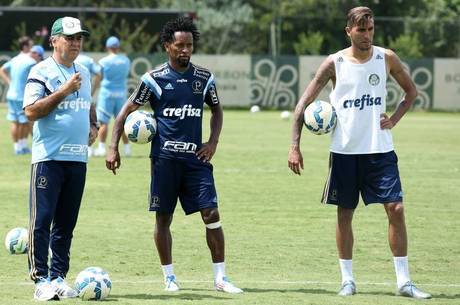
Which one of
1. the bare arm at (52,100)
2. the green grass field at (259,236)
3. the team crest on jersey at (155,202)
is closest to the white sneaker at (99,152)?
the green grass field at (259,236)

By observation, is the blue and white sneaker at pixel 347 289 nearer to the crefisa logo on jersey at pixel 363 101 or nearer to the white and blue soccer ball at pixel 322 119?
the white and blue soccer ball at pixel 322 119

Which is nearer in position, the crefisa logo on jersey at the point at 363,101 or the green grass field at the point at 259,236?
the crefisa logo on jersey at the point at 363,101

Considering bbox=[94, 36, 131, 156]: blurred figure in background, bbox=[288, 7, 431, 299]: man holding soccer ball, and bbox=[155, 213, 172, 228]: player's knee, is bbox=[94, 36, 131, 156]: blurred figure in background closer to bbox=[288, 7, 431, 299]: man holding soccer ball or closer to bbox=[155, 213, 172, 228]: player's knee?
bbox=[155, 213, 172, 228]: player's knee

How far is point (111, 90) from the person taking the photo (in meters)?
23.2

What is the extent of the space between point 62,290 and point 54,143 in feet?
3.87

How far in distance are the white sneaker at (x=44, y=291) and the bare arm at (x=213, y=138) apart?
173 cm

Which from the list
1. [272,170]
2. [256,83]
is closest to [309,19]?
[256,83]

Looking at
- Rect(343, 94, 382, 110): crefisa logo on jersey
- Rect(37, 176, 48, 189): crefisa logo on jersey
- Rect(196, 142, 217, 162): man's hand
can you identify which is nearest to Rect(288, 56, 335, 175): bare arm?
Rect(343, 94, 382, 110): crefisa logo on jersey

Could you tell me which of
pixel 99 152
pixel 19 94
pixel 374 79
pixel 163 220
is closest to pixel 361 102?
pixel 374 79

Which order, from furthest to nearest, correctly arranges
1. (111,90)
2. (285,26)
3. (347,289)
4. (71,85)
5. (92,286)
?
1. (285,26)
2. (111,90)
3. (347,289)
4. (92,286)
5. (71,85)

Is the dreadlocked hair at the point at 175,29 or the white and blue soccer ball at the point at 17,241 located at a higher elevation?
the dreadlocked hair at the point at 175,29

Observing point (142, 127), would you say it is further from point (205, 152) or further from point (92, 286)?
point (92, 286)

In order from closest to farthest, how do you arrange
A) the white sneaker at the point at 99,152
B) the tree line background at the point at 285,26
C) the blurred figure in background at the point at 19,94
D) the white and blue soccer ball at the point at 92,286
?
1. the white and blue soccer ball at the point at 92,286
2. the blurred figure in background at the point at 19,94
3. the white sneaker at the point at 99,152
4. the tree line background at the point at 285,26

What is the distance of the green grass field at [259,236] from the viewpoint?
9.80 metres
